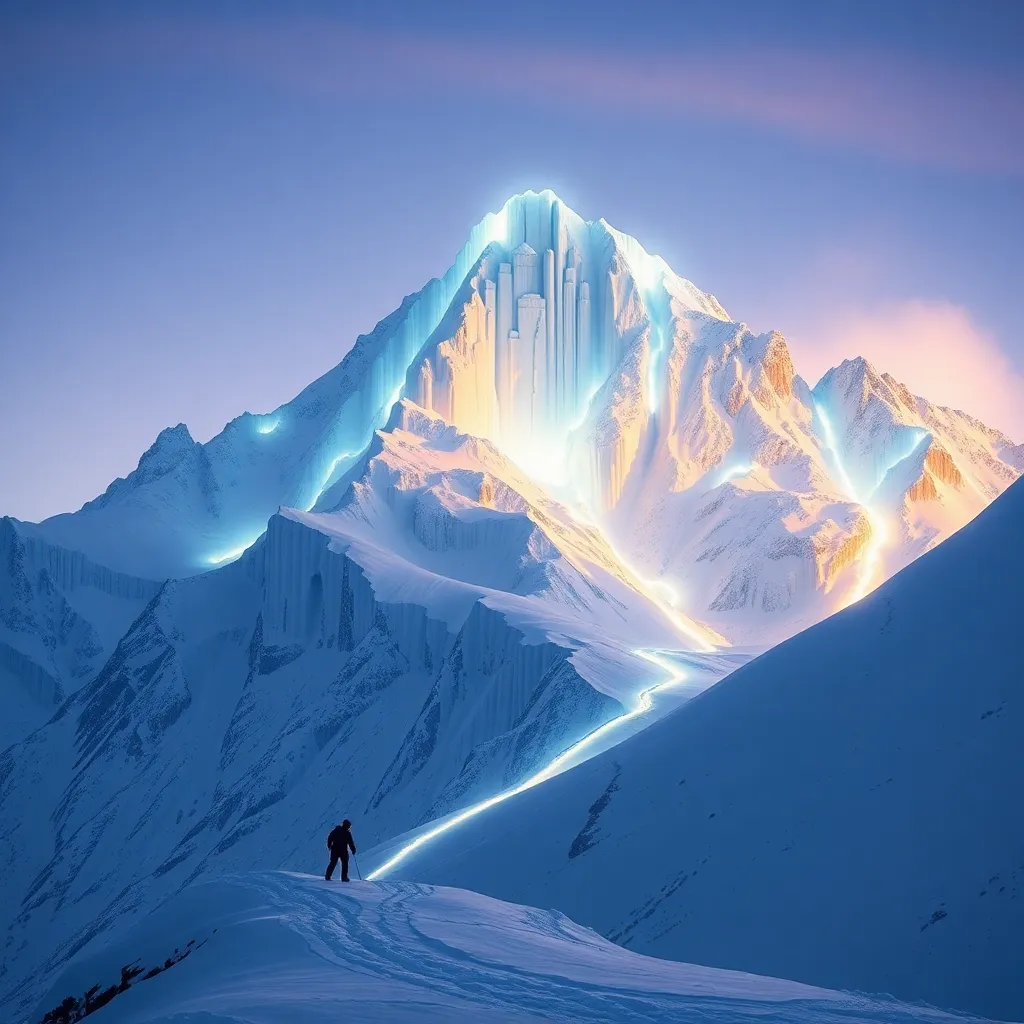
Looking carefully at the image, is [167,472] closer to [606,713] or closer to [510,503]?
[510,503]

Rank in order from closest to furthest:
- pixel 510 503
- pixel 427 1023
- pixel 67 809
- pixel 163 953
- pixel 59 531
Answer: pixel 427 1023 < pixel 163 953 < pixel 67 809 < pixel 510 503 < pixel 59 531

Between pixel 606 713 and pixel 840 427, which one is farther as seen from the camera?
pixel 840 427

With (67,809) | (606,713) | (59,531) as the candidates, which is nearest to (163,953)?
(606,713)

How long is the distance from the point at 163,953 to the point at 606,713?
128 ft

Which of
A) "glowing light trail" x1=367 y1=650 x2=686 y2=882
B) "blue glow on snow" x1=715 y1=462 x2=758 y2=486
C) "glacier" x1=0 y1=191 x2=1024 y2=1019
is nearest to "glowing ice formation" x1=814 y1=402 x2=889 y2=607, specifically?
"glacier" x1=0 y1=191 x2=1024 y2=1019

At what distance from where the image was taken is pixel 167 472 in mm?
196000

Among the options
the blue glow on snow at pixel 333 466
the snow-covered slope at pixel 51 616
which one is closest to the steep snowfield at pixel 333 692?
the blue glow on snow at pixel 333 466

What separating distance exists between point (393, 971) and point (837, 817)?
1609 centimetres

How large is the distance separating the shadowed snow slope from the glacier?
25.0ft

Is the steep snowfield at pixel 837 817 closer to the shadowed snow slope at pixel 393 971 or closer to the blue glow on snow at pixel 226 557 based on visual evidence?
the shadowed snow slope at pixel 393 971

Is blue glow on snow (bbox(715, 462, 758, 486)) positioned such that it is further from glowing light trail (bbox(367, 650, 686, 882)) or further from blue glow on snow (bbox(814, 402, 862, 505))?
glowing light trail (bbox(367, 650, 686, 882))

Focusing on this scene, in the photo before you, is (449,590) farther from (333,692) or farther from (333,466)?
(333,466)

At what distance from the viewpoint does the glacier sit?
77.4 meters

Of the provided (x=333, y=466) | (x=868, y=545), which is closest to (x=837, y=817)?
(x=868, y=545)
